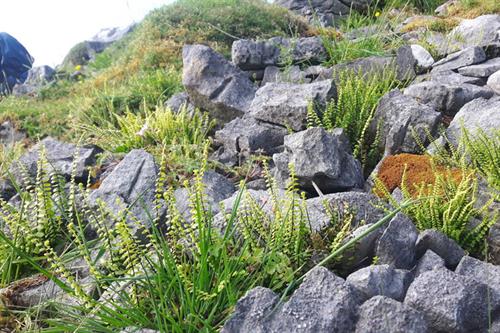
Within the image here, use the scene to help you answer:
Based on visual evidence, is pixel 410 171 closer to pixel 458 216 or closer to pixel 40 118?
pixel 458 216

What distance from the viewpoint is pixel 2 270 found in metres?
3.79

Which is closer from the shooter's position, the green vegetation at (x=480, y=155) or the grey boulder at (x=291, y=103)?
the green vegetation at (x=480, y=155)

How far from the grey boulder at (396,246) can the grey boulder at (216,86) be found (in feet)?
11.2

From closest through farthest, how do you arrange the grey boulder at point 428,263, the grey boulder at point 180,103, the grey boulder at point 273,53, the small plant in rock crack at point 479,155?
the grey boulder at point 428,263
the small plant in rock crack at point 479,155
the grey boulder at point 180,103
the grey boulder at point 273,53

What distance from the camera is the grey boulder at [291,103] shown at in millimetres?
5391

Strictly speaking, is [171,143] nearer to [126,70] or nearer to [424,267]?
[424,267]

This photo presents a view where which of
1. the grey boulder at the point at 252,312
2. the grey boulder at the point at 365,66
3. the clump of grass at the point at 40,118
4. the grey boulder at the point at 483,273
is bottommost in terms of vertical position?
the clump of grass at the point at 40,118

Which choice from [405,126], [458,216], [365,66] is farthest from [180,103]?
[458,216]

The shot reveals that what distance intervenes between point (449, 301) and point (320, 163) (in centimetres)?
172

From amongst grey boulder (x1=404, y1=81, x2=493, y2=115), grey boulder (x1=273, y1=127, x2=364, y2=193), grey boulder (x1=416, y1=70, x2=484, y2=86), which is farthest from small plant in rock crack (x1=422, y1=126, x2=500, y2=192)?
grey boulder (x1=416, y1=70, x2=484, y2=86)

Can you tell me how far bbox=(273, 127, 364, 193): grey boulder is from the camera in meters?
4.13

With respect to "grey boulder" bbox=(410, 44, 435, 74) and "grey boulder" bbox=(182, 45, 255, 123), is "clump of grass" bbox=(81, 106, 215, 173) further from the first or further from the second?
"grey boulder" bbox=(410, 44, 435, 74)

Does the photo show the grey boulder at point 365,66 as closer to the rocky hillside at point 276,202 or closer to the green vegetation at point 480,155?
the rocky hillside at point 276,202

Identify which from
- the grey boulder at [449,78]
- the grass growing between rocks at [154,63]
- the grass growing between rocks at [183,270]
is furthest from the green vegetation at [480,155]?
the grass growing between rocks at [154,63]
